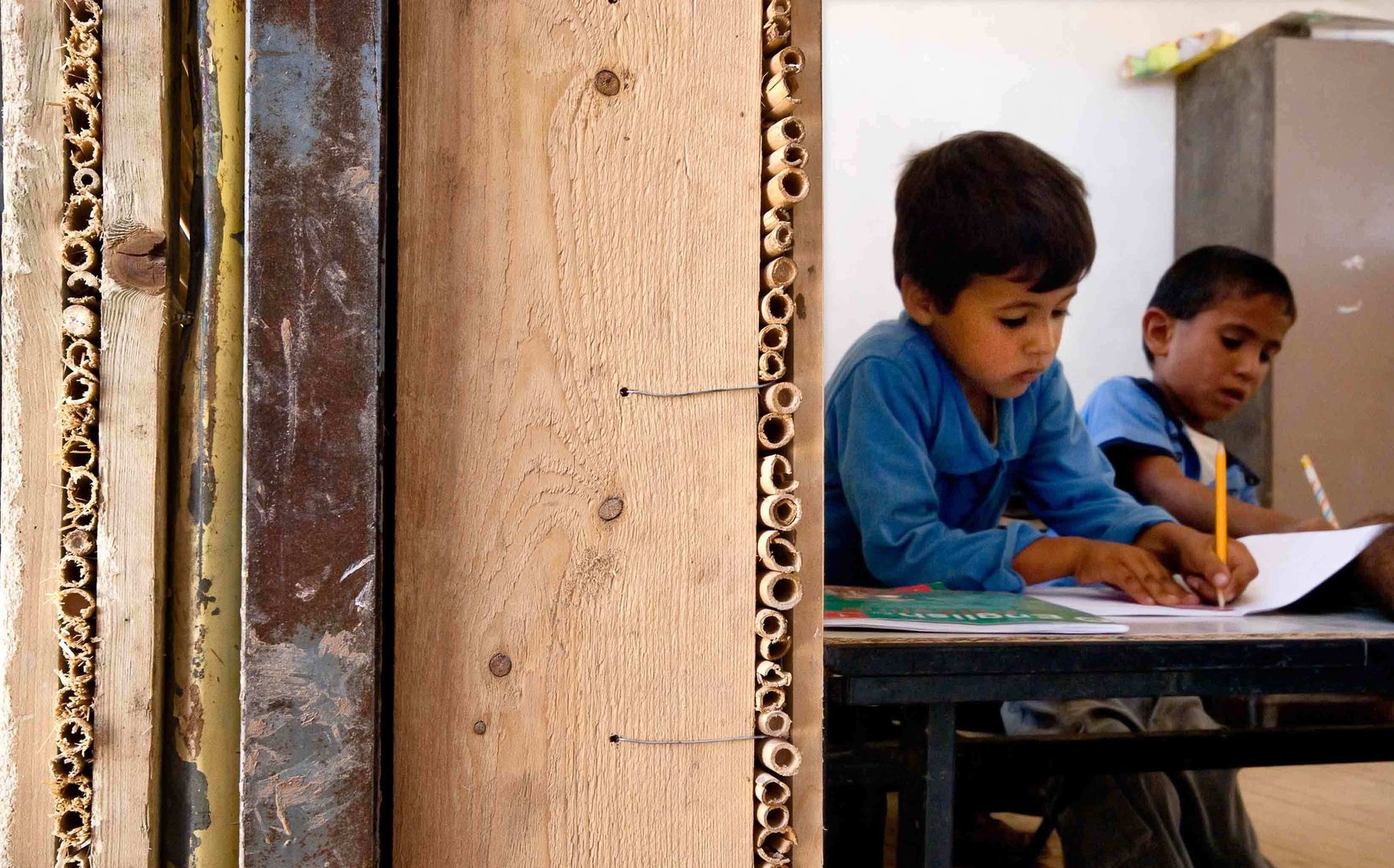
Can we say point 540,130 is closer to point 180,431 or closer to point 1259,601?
point 180,431

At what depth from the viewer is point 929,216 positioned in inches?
66.7

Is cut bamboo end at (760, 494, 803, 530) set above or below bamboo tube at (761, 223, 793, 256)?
below

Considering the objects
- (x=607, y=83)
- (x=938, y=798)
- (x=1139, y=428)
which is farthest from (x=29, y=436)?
(x=1139, y=428)

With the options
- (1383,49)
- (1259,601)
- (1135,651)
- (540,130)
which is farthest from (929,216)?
(1383,49)

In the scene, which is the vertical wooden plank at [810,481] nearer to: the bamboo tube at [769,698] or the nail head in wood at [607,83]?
the bamboo tube at [769,698]

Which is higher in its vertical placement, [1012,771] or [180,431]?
[180,431]

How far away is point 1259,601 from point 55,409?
113cm

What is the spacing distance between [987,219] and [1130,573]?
0.71 metres

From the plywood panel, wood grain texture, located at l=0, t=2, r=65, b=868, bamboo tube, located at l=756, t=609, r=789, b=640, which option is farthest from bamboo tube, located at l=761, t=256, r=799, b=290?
the plywood panel

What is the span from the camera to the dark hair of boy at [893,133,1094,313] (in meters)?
1.53

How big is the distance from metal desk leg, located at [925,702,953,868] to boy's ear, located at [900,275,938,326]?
811 millimetres

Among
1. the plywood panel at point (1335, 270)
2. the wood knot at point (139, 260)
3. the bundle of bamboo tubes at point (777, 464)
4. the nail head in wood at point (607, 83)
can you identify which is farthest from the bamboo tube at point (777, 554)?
the plywood panel at point (1335, 270)

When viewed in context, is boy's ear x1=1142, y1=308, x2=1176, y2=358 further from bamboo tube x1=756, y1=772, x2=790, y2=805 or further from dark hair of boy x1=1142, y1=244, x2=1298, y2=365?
bamboo tube x1=756, y1=772, x2=790, y2=805

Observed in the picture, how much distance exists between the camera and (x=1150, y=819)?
1329 millimetres
